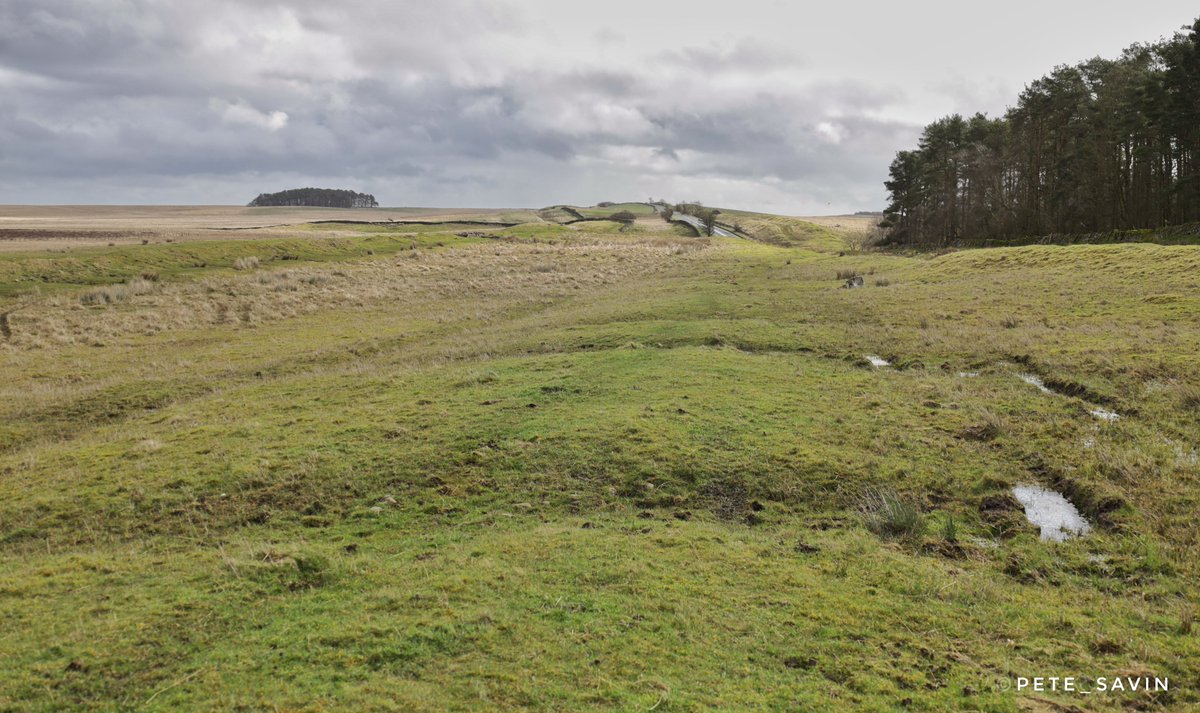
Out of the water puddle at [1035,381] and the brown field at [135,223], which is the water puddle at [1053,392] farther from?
the brown field at [135,223]

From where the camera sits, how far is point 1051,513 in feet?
36.3

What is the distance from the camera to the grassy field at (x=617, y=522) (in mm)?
6832

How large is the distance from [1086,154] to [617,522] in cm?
6349

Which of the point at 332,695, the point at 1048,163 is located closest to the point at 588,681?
the point at 332,695

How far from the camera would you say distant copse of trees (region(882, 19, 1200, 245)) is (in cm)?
4478

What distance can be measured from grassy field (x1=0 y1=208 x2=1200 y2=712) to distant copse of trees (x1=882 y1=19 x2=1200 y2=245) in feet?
85.9

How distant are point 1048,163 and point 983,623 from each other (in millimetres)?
70576

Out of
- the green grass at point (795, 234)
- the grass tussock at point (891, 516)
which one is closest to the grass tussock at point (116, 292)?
the grass tussock at point (891, 516)

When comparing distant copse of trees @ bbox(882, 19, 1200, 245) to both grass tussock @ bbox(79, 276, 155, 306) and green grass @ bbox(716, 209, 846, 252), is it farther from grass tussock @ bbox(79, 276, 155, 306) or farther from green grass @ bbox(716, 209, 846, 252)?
grass tussock @ bbox(79, 276, 155, 306)

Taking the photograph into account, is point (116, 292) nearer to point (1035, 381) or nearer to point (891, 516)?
point (891, 516)

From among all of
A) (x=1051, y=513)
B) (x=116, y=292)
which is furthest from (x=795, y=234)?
(x=1051, y=513)

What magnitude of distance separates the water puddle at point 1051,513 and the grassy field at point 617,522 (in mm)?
288

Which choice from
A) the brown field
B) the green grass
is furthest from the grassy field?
the green grass

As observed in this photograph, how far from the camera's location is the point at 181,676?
680 cm
